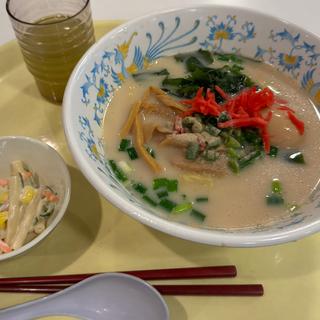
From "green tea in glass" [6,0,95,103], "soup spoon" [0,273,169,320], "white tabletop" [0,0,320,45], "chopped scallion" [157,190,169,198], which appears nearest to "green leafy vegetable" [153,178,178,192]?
"chopped scallion" [157,190,169,198]

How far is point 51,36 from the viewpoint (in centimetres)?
138

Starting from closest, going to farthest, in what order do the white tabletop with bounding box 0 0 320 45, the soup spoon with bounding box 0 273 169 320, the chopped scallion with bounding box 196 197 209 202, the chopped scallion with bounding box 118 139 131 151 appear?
the soup spoon with bounding box 0 273 169 320 < the chopped scallion with bounding box 196 197 209 202 < the chopped scallion with bounding box 118 139 131 151 < the white tabletop with bounding box 0 0 320 45

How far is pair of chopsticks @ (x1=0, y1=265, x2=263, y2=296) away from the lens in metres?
1.01

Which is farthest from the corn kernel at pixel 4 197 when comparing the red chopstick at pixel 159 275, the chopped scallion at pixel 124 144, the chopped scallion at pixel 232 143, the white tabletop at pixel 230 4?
the white tabletop at pixel 230 4

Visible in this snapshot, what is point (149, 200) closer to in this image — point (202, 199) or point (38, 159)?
point (202, 199)

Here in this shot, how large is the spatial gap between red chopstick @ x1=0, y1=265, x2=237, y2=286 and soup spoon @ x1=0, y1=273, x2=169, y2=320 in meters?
0.04

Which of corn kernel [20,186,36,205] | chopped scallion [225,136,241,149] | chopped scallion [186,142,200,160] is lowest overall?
corn kernel [20,186,36,205]

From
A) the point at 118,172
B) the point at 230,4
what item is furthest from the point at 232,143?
the point at 230,4

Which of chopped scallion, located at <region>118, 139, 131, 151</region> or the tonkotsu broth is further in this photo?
chopped scallion, located at <region>118, 139, 131, 151</region>

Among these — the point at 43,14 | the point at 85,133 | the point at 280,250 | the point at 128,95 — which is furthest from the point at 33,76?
the point at 280,250

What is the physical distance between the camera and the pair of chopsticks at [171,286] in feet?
3.33

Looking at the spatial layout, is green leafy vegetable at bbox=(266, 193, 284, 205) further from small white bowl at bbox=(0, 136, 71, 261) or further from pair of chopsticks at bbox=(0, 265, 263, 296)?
small white bowl at bbox=(0, 136, 71, 261)

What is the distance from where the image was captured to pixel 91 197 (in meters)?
1.24

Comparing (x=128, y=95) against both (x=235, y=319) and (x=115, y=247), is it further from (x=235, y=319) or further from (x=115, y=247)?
(x=235, y=319)
